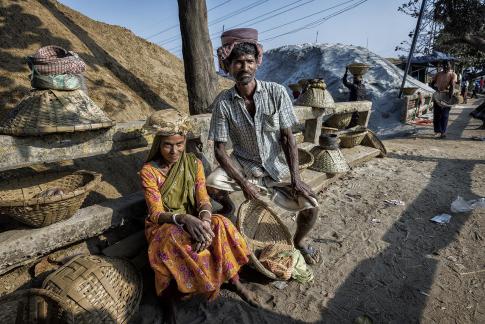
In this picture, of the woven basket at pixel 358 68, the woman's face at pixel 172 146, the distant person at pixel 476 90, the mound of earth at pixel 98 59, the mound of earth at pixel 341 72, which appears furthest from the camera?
the distant person at pixel 476 90

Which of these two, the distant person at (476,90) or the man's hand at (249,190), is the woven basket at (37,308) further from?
the distant person at (476,90)

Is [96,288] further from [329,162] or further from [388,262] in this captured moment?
[329,162]

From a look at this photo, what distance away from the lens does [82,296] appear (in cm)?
199

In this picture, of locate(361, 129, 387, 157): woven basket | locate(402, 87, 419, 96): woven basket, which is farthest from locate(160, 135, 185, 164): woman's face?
locate(402, 87, 419, 96): woven basket

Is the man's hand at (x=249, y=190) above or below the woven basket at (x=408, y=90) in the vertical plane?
below

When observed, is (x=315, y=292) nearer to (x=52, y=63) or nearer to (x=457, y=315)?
(x=457, y=315)

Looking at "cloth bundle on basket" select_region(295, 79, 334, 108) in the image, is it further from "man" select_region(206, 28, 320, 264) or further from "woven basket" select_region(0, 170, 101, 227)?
"woven basket" select_region(0, 170, 101, 227)

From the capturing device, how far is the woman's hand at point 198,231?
7.09ft

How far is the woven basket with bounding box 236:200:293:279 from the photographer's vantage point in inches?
116

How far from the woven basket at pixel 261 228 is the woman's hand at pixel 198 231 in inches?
28.6

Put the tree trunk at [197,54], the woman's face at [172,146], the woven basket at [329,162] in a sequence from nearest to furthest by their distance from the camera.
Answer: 1. the woman's face at [172,146]
2. the woven basket at [329,162]
3. the tree trunk at [197,54]

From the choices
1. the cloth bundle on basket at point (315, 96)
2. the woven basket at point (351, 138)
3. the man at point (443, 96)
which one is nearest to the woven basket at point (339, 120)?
the woven basket at point (351, 138)

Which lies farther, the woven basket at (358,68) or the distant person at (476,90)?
the distant person at (476,90)

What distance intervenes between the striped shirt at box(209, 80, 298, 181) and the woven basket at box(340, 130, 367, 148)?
372 cm
